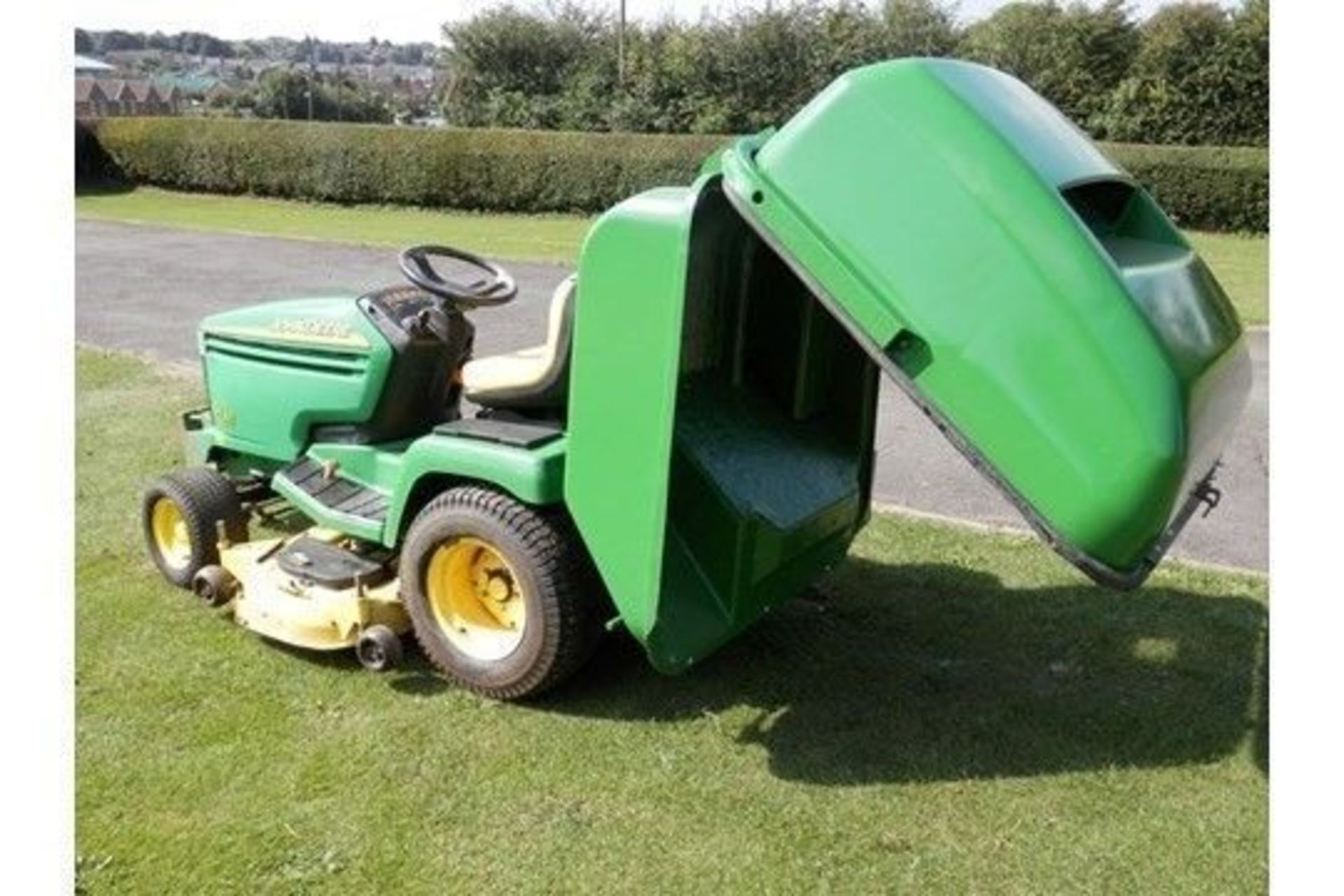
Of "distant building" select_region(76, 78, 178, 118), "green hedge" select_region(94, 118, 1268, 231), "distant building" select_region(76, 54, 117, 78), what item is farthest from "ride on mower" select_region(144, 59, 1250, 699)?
"distant building" select_region(76, 78, 178, 118)

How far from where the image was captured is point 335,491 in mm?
4387

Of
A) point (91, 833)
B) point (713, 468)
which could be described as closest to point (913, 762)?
point (713, 468)

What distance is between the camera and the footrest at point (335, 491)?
4238mm

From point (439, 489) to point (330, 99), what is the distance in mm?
42040

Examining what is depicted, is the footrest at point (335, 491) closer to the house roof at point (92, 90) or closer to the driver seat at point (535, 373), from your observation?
the driver seat at point (535, 373)

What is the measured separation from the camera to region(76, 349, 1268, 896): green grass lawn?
306 cm

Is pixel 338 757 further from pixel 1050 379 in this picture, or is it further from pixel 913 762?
pixel 1050 379

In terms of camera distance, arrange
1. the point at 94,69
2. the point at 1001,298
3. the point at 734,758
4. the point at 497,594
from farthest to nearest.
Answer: the point at 94,69, the point at 497,594, the point at 734,758, the point at 1001,298

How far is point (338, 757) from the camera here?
11.6ft

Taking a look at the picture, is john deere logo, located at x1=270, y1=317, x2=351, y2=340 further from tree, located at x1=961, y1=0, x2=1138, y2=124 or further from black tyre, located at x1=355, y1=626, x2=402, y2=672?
tree, located at x1=961, y1=0, x2=1138, y2=124

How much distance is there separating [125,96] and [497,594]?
47.4 meters

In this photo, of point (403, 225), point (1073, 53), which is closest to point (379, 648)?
point (403, 225)

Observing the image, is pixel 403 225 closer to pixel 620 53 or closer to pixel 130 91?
pixel 620 53

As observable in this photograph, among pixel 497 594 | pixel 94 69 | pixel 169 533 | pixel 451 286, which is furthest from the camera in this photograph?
pixel 94 69
